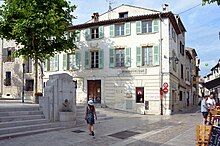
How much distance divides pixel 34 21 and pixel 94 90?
36.4ft

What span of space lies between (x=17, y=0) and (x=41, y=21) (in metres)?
2.60

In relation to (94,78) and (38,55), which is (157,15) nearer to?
(94,78)

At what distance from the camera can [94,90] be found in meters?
27.4

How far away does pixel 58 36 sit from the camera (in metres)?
20.2

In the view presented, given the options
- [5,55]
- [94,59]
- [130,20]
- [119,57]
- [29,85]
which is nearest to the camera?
[130,20]

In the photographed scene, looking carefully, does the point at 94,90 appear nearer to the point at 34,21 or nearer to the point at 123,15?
the point at 123,15

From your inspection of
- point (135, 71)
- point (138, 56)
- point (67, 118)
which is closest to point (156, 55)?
point (138, 56)

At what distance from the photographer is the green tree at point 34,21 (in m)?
18.3

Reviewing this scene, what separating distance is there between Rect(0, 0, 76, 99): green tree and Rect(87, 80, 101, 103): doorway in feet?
25.1

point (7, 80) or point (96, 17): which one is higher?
point (96, 17)

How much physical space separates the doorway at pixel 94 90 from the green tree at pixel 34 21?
7637 millimetres

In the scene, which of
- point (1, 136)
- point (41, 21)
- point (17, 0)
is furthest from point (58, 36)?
point (1, 136)

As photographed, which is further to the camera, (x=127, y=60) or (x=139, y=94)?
(x=127, y=60)

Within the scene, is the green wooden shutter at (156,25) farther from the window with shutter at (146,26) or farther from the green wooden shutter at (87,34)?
the green wooden shutter at (87,34)
